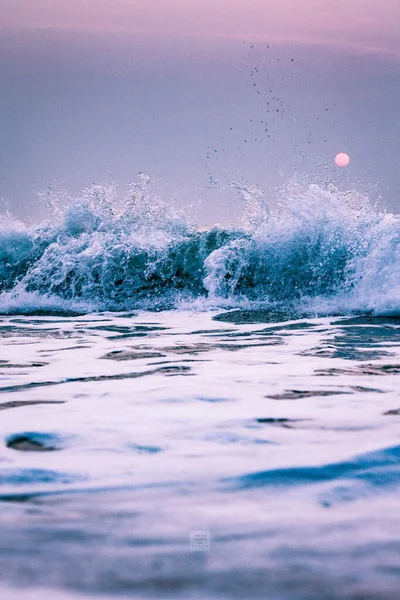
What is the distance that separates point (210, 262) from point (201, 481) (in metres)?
6.83

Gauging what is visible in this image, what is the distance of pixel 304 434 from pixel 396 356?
1.85m

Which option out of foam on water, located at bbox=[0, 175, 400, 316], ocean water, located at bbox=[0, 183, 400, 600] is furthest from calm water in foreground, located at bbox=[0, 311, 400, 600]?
foam on water, located at bbox=[0, 175, 400, 316]

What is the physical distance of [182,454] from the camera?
1898 millimetres

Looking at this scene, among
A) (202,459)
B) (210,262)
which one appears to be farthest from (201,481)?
(210,262)

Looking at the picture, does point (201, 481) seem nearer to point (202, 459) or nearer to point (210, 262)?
point (202, 459)

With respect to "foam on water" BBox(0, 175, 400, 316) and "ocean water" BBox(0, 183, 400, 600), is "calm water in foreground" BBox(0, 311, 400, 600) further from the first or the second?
"foam on water" BBox(0, 175, 400, 316)

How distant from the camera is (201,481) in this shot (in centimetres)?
167

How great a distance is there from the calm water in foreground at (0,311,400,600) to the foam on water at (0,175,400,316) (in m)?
3.69

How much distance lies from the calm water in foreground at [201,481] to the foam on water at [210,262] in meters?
3.69

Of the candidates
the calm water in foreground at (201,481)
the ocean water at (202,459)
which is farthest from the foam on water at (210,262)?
the calm water in foreground at (201,481)

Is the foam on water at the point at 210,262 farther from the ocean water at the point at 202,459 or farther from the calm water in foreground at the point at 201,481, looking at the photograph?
the calm water in foreground at the point at 201,481

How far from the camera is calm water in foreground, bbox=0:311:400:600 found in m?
1.20

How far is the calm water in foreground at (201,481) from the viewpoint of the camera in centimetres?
120

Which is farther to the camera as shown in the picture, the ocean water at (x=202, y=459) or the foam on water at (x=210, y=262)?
the foam on water at (x=210, y=262)
